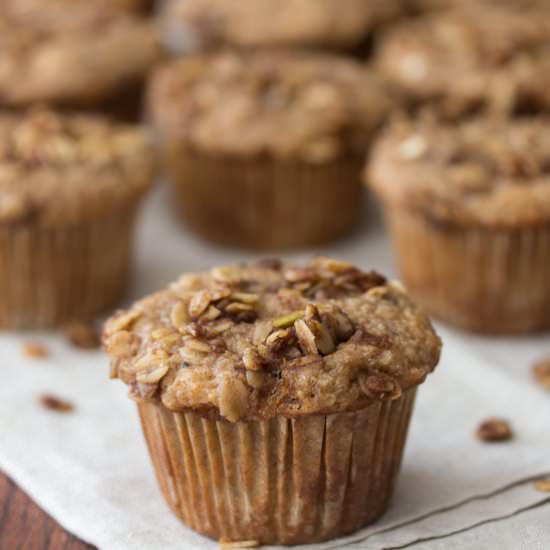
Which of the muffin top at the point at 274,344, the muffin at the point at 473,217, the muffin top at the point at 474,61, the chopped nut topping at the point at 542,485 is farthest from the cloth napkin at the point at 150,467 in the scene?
the muffin top at the point at 474,61

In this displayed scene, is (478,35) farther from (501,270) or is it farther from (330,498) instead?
(330,498)

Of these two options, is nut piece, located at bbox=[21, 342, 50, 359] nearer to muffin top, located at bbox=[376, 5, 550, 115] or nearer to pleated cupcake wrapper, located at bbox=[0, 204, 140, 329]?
pleated cupcake wrapper, located at bbox=[0, 204, 140, 329]

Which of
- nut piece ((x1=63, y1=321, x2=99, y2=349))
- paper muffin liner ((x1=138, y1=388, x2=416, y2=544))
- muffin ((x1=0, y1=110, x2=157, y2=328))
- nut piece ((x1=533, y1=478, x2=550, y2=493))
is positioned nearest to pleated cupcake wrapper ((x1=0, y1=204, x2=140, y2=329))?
muffin ((x1=0, y1=110, x2=157, y2=328))

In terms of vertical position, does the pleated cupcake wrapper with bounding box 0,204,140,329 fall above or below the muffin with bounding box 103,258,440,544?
below

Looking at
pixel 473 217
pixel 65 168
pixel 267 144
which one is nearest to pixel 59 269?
pixel 65 168

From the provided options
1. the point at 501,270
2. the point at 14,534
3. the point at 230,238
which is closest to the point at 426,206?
the point at 501,270
